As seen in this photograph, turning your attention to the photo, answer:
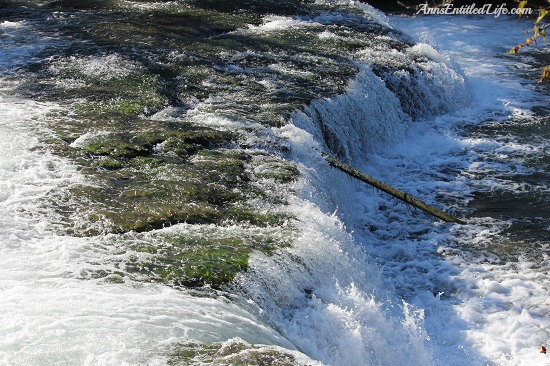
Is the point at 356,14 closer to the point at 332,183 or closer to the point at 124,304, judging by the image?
the point at 332,183

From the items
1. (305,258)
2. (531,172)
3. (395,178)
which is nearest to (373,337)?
(305,258)

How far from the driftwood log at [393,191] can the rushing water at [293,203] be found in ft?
0.71

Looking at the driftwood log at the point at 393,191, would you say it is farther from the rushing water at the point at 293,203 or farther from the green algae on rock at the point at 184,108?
the green algae on rock at the point at 184,108

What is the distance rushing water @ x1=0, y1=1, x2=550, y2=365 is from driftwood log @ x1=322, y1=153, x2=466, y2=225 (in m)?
0.22

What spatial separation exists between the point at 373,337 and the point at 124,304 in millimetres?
Result: 2115

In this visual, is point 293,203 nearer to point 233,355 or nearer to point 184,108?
point 233,355

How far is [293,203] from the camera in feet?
22.5

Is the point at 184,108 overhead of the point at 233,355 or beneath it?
beneath

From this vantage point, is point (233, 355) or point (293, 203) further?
point (293, 203)

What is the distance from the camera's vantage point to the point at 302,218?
21.6 ft

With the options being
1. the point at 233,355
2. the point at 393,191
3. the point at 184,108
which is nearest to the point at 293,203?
the point at 393,191

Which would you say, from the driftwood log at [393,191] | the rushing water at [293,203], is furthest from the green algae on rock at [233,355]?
the driftwood log at [393,191]

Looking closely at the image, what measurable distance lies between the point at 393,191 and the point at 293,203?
1333 millimetres

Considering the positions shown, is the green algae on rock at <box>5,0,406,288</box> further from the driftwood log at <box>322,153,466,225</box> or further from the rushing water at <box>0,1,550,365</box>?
the driftwood log at <box>322,153,466,225</box>
